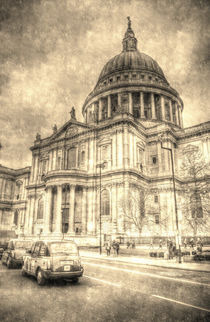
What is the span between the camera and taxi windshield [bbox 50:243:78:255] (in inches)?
426

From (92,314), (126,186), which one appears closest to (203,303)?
(92,314)

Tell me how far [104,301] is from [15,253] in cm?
934

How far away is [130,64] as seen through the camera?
227ft

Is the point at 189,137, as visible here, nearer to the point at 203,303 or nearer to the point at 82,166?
the point at 82,166

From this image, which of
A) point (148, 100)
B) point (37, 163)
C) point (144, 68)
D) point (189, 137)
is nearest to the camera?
point (189, 137)

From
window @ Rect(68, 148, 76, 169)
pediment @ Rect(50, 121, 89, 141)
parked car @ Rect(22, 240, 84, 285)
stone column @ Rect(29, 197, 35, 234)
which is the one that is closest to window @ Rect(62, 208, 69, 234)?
window @ Rect(68, 148, 76, 169)

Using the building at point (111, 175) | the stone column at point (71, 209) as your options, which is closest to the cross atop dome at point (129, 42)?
the building at point (111, 175)

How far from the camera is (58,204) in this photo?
41781mm

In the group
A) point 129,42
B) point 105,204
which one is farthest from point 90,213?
point 129,42

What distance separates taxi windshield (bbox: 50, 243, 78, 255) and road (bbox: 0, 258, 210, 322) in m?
1.23

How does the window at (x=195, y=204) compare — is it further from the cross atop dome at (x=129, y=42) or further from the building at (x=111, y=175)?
the cross atop dome at (x=129, y=42)

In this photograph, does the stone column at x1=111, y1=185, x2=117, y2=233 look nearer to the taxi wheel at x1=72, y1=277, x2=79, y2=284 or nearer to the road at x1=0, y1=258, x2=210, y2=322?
the taxi wheel at x1=72, y1=277, x2=79, y2=284

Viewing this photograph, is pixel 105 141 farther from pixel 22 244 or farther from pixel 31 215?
pixel 22 244

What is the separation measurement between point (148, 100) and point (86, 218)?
3479cm
